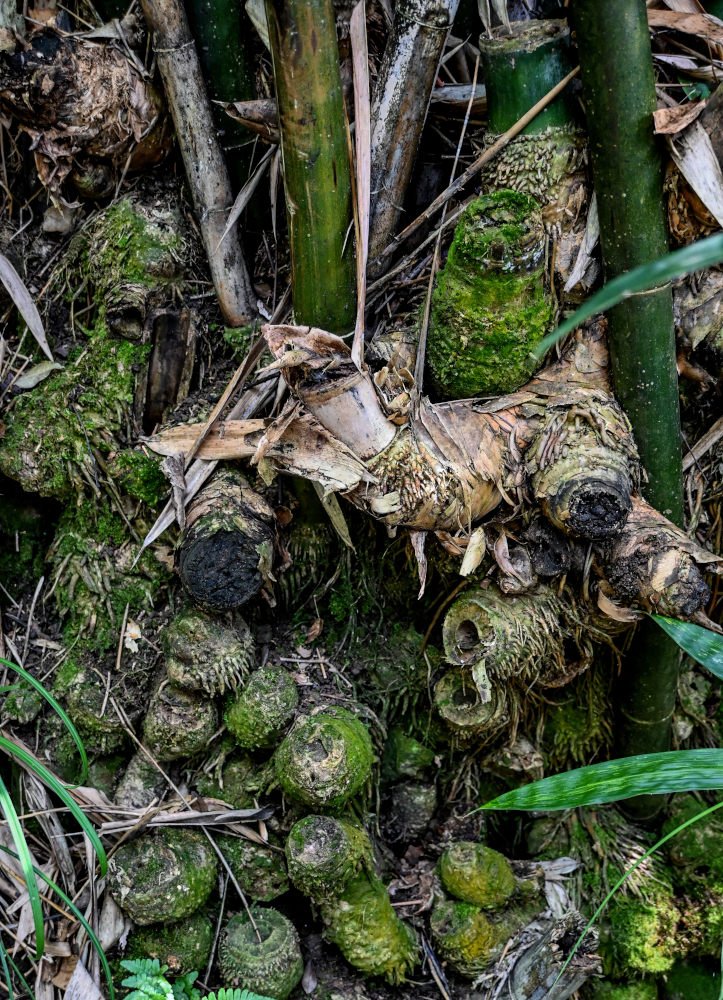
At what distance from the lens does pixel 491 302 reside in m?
1.48

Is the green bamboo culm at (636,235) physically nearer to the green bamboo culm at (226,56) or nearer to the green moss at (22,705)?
the green bamboo culm at (226,56)

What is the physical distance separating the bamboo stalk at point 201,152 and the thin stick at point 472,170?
0.37 m

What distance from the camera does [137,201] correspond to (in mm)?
1820

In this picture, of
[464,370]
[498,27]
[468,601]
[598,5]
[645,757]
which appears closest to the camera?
[645,757]

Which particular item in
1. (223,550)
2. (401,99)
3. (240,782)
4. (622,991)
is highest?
(401,99)

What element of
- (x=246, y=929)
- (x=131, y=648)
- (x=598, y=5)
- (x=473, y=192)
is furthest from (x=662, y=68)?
(x=246, y=929)

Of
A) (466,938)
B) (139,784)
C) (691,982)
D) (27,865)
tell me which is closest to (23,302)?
(139,784)

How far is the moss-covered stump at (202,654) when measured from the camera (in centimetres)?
167

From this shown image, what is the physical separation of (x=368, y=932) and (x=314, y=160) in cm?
162

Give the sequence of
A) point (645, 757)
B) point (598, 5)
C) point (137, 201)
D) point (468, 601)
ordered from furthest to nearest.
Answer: point (137, 201)
point (468, 601)
point (598, 5)
point (645, 757)

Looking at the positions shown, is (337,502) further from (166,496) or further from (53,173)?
(53,173)

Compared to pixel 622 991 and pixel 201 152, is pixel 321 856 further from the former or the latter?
pixel 201 152

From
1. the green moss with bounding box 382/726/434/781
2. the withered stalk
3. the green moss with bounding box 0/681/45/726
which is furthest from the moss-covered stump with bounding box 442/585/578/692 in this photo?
the green moss with bounding box 0/681/45/726

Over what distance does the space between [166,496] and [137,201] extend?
2.44 ft
